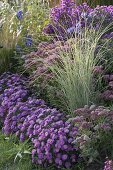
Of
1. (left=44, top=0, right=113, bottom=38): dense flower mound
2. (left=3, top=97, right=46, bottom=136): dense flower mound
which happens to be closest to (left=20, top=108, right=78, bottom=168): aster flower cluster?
(left=3, top=97, right=46, bottom=136): dense flower mound

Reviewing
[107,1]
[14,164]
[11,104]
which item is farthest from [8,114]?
[107,1]

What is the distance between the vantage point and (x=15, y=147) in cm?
374

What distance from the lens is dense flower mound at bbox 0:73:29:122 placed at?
4.20m

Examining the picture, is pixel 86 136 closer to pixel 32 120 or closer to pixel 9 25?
pixel 32 120

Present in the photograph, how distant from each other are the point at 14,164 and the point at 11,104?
72cm

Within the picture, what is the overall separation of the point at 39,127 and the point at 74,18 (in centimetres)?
189

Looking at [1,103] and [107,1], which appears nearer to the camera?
[1,103]

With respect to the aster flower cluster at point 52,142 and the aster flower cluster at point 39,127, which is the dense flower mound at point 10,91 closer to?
the aster flower cluster at point 39,127

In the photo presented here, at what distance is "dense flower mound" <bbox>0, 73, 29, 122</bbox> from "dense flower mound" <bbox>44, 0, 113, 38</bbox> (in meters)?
0.74

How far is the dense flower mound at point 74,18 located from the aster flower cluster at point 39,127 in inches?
38.5

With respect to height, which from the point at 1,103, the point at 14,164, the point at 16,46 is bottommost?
the point at 14,164

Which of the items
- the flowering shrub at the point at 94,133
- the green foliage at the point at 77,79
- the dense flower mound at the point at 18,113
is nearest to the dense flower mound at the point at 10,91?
the dense flower mound at the point at 18,113

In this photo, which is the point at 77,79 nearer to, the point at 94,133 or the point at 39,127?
the point at 39,127

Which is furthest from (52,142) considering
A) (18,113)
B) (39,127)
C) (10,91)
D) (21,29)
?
(21,29)
